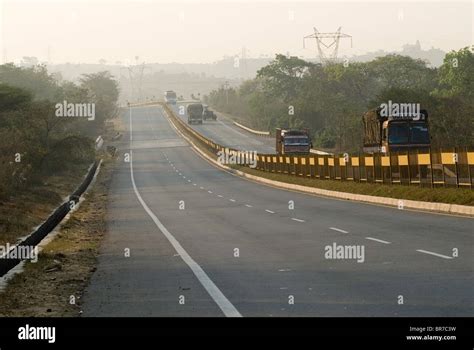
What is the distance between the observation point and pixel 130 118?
191375 millimetres

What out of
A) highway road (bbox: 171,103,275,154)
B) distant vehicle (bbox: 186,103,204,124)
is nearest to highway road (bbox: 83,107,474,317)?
highway road (bbox: 171,103,275,154)

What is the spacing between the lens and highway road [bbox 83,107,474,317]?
→ 1359cm

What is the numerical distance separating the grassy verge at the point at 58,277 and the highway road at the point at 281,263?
36 centimetres

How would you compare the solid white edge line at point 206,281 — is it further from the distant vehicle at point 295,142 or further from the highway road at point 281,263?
the distant vehicle at point 295,142

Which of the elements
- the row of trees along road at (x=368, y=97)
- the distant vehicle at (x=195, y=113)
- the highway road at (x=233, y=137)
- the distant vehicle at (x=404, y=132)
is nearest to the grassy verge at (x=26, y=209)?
the distant vehicle at (x=404, y=132)

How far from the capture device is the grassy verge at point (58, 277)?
1484 centimetres

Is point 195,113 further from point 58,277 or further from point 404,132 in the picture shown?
point 58,277

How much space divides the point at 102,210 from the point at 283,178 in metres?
22.1

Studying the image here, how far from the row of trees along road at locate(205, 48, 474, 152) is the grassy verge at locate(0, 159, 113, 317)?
47.5m

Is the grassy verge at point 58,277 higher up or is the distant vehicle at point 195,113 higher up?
the distant vehicle at point 195,113

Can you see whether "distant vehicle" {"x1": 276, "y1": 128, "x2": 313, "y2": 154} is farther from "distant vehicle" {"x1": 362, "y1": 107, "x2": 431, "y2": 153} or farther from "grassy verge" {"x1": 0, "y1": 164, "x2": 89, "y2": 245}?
"distant vehicle" {"x1": 362, "y1": 107, "x2": 431, "y2": 153}

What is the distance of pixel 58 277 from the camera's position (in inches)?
755

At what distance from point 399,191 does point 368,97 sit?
141 m
